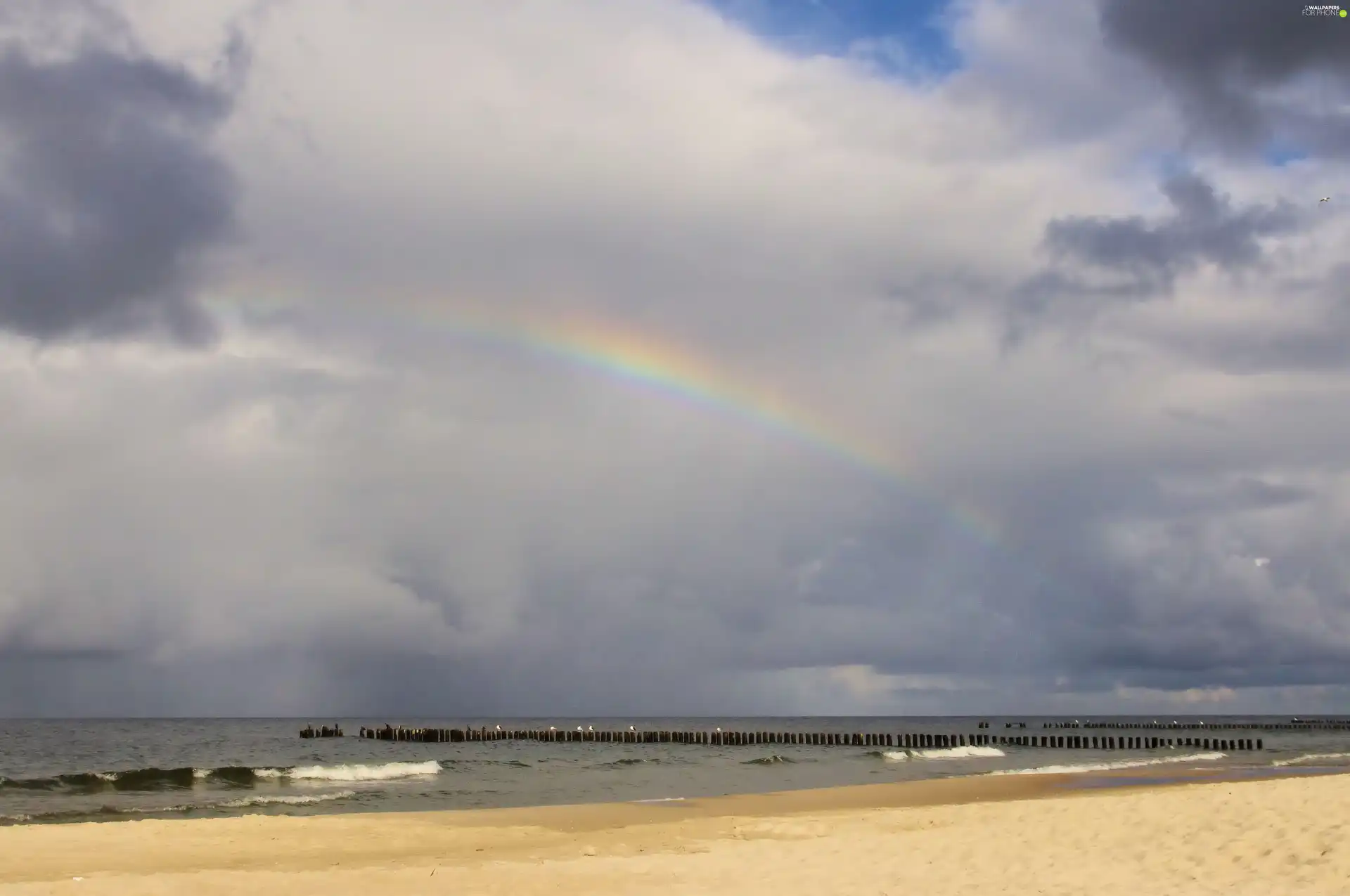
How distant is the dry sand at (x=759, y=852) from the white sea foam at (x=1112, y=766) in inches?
1153

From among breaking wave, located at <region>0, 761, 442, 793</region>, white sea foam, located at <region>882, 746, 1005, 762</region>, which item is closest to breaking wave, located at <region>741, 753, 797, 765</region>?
white sea foam, located at <region>882, 746, 1005, 762</region>

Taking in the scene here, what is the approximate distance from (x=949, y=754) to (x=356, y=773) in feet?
137

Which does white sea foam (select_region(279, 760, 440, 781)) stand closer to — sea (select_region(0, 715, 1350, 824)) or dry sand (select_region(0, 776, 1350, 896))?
sea (select_region(0, 715, 1350, 824))

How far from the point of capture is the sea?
40375 mm

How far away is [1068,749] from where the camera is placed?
95.3 m

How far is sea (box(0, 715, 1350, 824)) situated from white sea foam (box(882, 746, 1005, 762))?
0.30m

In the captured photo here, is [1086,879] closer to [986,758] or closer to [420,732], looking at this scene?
[986,758]

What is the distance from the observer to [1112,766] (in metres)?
63.0

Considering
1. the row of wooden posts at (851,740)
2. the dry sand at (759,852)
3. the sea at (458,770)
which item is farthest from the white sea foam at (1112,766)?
the dry sand at (759,852)

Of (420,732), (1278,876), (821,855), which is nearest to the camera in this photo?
(1278,876)

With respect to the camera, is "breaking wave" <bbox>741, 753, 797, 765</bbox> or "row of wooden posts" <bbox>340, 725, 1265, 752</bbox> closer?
"breaking wave" <bbox>741, 753, 797, 765</bbox>

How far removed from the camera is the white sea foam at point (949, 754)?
7475 cm

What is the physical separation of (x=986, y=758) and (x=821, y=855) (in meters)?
61.3

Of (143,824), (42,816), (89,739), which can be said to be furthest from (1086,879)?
(89,739)
